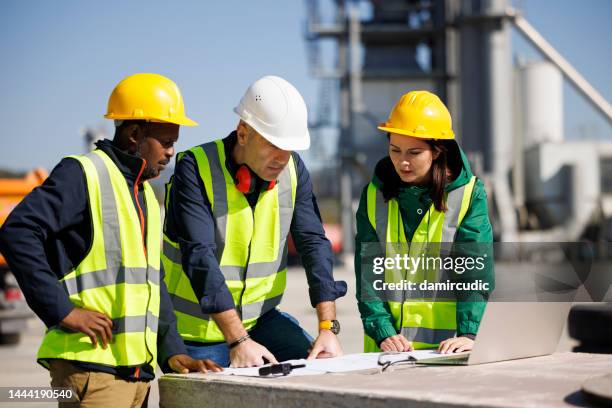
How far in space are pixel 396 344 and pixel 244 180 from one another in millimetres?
928

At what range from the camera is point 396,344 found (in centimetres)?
380

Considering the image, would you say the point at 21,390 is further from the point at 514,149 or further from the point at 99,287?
the point at 514,149

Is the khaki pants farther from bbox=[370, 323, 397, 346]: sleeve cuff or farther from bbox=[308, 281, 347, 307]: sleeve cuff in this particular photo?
bbox=[370, 323, 397, 346]: sleeve cuff

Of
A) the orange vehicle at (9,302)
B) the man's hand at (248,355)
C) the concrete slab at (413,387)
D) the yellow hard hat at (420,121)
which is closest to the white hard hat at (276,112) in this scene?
the yellow hard hat at (420,121)

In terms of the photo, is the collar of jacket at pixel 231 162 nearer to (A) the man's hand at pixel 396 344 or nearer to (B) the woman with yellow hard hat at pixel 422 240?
(B) the woman with yellow hard hat at pixel 422 240

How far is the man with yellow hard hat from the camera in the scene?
302 centimetres

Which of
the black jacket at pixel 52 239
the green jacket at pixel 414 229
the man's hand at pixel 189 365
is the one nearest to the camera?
the black jacket at pixel 52 239

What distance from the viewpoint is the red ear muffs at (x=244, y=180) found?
12.3 feet


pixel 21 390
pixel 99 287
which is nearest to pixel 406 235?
pixel 99 287

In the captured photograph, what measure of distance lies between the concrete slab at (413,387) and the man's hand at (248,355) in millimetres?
324

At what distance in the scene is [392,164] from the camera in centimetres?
420

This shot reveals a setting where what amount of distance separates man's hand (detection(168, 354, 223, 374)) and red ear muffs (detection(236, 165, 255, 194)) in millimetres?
736
